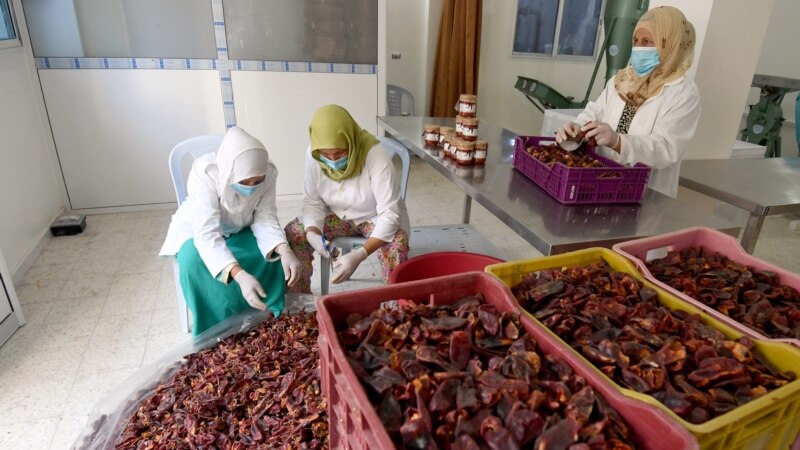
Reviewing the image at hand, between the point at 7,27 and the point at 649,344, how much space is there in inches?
152

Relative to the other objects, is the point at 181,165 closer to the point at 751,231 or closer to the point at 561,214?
the point at 561,214

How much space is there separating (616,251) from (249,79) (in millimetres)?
3108

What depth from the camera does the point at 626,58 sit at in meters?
3.25

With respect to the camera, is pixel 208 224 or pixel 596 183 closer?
pixel 596 183

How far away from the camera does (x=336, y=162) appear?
1863 millimetres

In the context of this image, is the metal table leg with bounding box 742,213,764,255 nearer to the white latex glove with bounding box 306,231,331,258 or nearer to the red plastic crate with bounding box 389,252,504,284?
the red plastic crate with bounding box 389,252,504,284

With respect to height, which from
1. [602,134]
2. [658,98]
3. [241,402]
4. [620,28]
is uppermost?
[620,28]

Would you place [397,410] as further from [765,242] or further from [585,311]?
[765,242]

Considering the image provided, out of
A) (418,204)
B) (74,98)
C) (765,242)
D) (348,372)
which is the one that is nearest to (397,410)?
(348,372)

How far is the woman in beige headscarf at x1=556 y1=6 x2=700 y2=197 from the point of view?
1624mm

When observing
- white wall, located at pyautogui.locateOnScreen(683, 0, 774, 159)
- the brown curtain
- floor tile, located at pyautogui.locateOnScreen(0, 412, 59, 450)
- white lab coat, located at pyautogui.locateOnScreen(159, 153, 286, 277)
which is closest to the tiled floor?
floor tile, located at pyautogui.locateOnScreen(0, 412, 59, 450)

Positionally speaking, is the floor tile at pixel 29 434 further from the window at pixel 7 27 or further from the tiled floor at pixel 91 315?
the window at pixel 7 27

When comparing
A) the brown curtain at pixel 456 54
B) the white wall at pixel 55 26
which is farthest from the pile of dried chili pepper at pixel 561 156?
the brown curtain at pixel 456 54

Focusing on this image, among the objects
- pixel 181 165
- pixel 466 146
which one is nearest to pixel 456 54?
pixel 466 146
